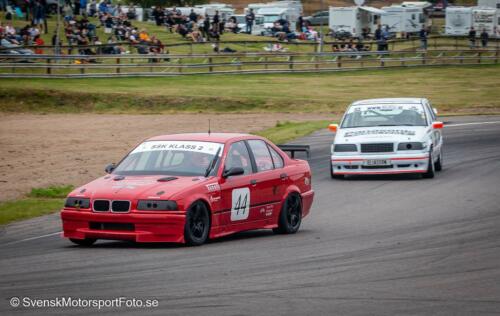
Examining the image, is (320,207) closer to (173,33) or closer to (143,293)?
(143,293)

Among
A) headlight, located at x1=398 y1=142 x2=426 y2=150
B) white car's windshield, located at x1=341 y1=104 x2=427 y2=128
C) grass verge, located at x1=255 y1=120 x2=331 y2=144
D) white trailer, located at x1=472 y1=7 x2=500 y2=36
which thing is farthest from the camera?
white trailer, located at x1=472 y1=7 x2=500 y2=36

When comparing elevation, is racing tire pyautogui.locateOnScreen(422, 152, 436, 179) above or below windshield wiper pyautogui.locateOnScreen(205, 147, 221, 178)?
below

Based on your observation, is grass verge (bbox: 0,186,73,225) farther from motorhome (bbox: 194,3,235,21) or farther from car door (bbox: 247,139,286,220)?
motorhome (bbox: 194,3,235,21)

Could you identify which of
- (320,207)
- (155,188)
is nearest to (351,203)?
(320,207)

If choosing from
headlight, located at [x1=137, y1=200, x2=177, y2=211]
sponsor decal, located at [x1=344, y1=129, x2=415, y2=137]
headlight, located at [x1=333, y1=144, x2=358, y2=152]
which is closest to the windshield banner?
headlight, located at [x1=137, y1=200, x2=177, y2=211]

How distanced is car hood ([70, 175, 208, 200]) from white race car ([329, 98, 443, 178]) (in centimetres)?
897

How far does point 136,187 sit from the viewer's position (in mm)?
11695

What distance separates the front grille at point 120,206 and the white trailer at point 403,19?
63274 millimetres

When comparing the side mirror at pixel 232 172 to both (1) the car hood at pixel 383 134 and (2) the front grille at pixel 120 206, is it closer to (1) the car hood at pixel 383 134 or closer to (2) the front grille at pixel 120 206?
(2) the front grille at pixel 120 206

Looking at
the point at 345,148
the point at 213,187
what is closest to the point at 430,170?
the point at 345,148

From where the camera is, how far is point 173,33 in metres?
60.4

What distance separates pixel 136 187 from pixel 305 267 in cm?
233

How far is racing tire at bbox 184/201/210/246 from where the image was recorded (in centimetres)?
1155

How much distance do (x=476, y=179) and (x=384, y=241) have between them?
803 cm
